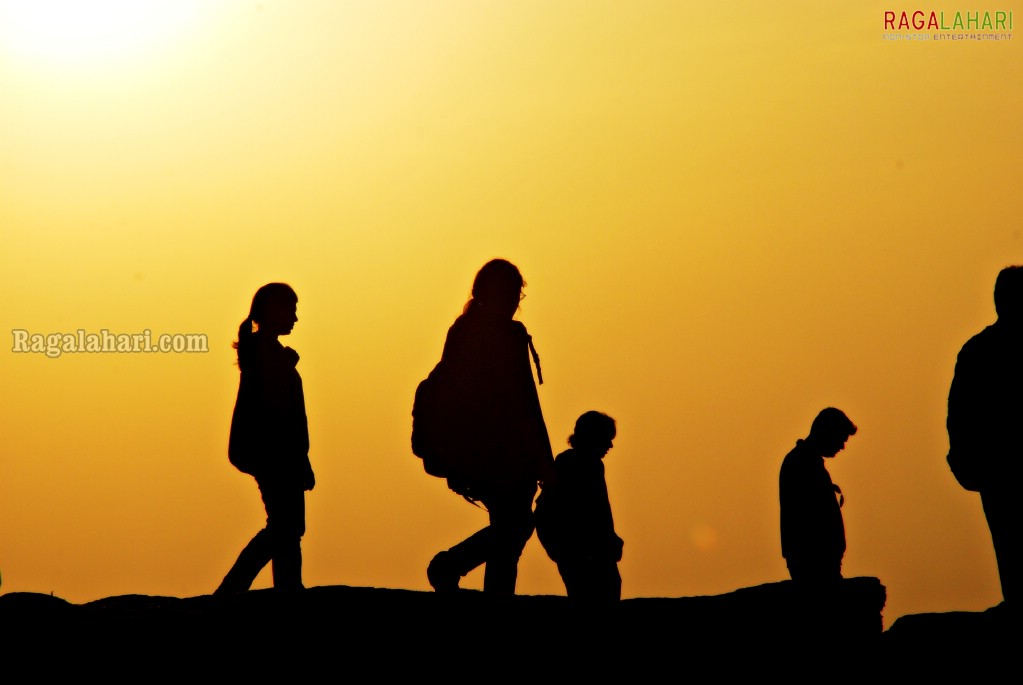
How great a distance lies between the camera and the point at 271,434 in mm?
8383

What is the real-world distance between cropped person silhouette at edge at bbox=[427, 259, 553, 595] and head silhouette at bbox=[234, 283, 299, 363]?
115 centimetres

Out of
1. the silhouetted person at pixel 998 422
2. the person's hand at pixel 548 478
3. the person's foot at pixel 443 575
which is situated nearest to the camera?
the silhouetted person at pixel 998 422

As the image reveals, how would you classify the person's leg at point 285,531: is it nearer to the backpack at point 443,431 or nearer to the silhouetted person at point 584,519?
the backpack at point 443,431

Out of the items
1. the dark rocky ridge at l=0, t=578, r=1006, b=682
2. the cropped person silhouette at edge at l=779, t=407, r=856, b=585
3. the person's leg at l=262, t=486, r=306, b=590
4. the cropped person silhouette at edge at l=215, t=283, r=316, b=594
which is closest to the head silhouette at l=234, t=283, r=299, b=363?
the cropped person silhouette at edge at l=215, t=283, r=316, b=594

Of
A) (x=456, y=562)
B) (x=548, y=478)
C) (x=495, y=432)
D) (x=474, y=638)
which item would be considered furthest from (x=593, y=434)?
(x=474, y=638)

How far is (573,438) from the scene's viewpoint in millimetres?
8648

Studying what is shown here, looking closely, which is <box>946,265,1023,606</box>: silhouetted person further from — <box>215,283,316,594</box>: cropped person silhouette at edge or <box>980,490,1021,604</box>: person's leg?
<box>215,283,316,594</box>: cropped person silhouette at edge

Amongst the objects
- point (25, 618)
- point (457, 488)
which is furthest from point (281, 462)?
point (25, 618)

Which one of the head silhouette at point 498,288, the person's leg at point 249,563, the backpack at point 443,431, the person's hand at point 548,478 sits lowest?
the person's leg at point 249,563

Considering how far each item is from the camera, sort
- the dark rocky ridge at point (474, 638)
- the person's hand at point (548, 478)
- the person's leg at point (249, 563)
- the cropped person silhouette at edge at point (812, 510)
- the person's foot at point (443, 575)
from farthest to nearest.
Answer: the cropped person silhouette at edge at point (812, 510) → the person's leg at point (249, 563) → the person's hand at point (548, 478) → the person's foot at point (443, 575) → the dark rocky ridge at point (474, 638)

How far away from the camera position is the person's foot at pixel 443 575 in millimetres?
7699

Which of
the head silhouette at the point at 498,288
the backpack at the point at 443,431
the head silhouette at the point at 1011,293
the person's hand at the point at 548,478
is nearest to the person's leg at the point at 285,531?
the backpack at the point at 443,431

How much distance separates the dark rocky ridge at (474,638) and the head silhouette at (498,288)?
1.48 meters

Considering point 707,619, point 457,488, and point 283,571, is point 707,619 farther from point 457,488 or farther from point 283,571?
point 283,571
